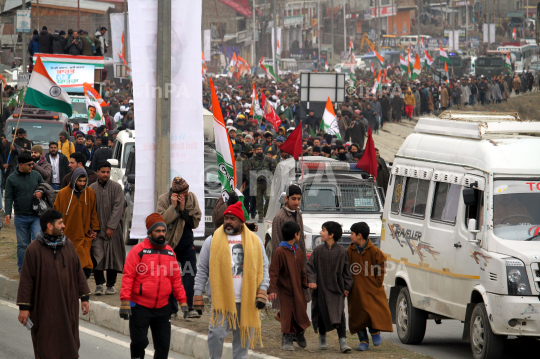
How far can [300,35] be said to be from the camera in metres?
116

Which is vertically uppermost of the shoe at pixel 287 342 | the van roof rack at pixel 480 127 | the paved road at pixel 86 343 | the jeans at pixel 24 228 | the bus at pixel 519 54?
the bus at pixel 519 54

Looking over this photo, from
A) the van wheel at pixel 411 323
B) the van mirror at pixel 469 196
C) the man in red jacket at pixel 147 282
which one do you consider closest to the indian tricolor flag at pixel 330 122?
the van wheel at pixel 411 323

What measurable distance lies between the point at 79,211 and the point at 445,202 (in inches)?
173

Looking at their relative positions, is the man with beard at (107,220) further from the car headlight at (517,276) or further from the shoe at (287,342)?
the car headlight at (517,276)

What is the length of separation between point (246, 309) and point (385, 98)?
119 feet

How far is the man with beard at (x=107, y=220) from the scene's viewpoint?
34.1 ft

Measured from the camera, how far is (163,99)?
9945 mm

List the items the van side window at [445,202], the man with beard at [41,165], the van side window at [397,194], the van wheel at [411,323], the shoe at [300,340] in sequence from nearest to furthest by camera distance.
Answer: the shoe at [300,340], the van side window at [445,202], the van wheel at [411,323], the van side window at [397,194], the man with beard at [41,165]

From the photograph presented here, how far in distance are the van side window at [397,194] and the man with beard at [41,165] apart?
6.03 meters

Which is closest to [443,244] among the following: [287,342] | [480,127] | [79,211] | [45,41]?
[480,127]

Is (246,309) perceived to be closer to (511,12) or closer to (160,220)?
(160,220)

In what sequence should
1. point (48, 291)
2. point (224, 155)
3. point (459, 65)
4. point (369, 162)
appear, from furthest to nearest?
point (459, 65), point (369, 162), point (224, 155), point (48, 291)

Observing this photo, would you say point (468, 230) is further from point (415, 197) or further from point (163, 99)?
point (163, 99)

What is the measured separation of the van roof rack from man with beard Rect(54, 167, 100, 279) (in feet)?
13.6
